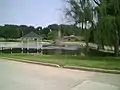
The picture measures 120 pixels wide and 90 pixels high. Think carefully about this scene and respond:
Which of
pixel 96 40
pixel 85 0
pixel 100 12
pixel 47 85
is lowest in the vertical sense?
pixel 47 85

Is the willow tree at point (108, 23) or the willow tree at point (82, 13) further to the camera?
the willow tree at point (82, 13)

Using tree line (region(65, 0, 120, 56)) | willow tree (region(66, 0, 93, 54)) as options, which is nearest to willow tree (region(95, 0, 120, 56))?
tree line (region(65, 0, 120, 56))

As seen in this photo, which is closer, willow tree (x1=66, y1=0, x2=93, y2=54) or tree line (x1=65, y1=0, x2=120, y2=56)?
tree line (x1=65, y1=0, x2=120, y2=56)

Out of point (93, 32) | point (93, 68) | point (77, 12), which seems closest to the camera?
point (93, 68)

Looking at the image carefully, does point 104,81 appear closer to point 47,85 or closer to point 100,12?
point 47,85

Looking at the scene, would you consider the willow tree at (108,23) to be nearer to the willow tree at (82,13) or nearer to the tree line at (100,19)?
the tree line at (100,19)

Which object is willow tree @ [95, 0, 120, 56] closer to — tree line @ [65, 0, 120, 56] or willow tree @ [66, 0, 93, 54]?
tree line @ [65, 0, 120, 56]

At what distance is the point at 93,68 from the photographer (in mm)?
9805

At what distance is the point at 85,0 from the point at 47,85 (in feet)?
43.0

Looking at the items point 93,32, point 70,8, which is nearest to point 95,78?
point 93,32

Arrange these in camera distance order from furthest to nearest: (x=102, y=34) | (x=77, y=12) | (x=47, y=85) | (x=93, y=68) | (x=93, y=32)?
1. (x=77, y=12)
2. (x=93, y=32)
3. (x=102, y=34)
4. (x=93, y=68)
5. (x=47, y=85)

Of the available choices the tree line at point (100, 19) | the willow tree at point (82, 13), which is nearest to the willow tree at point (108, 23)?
the tree line at point (100, 19)

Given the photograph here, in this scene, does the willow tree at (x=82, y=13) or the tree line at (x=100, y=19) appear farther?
the willow tree at (x=82, y=13)

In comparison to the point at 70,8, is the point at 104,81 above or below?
below
